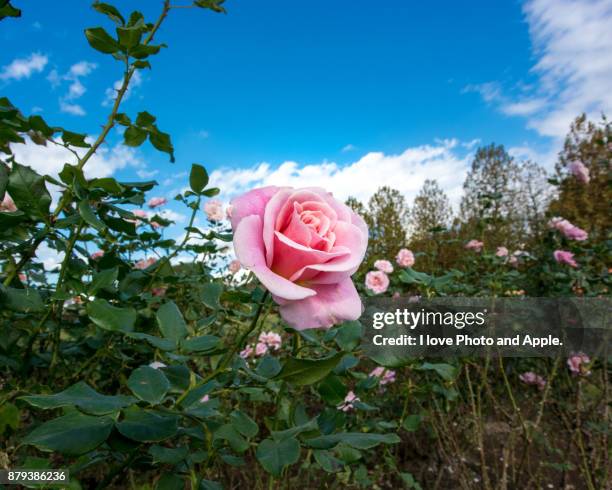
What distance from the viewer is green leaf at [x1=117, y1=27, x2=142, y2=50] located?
1007 millimetres

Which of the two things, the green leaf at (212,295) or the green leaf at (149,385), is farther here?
the green leaf at (212,295)

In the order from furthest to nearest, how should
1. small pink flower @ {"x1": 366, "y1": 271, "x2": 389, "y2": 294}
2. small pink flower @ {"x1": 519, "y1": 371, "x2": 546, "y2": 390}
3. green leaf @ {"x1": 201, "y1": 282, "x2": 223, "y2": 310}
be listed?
small pink flower @ {"x1": 519, "y1": 371, "x2": 546, "y2": 390} < small pink flower @ {"x1": 366, "y1": 271, "x2": 389, "y2": 294} < green leaf @ {"x1": 201, "y1": 282, "x2": 223, "y2": 310}

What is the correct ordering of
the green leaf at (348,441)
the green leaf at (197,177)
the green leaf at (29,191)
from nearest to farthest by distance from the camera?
the green leaf at (348,441) → the green leaf at (29,191) → the green leaf at (197,177)

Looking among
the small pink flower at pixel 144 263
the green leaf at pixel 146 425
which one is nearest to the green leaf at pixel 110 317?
the green leaf at pixel 146 425

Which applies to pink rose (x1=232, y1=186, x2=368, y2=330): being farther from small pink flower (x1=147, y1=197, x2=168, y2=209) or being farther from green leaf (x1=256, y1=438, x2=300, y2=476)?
small pink flower (x1=147, y1=197, x2=168, y2=209)

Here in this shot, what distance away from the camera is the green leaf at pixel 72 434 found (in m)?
0.56

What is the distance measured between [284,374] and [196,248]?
977mm

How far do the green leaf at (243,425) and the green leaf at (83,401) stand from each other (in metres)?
0.19

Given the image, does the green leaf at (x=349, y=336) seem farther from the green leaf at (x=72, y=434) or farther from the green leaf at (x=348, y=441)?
the green leaf at (x=72, y=434)

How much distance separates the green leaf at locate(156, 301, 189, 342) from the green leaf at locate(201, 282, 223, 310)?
56mm

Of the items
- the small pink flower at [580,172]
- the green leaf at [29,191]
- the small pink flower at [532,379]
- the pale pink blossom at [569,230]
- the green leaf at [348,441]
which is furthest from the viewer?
the small pink flower at [580,172]

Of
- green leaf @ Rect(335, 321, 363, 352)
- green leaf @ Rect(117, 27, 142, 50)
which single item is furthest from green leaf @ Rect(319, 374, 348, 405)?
green leaf @ Rect(117, 27, 142, 50)

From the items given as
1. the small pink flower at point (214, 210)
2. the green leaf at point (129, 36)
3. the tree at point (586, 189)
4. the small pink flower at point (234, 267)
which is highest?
the tree at point (586, 189)

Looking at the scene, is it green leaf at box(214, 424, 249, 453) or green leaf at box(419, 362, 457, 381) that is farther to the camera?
green leaf at box(419, 362, 457, 381)
